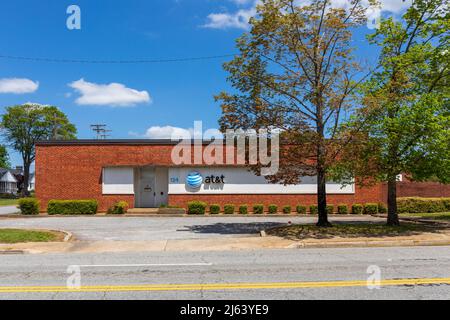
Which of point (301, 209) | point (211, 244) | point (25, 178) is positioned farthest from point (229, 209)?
point (25, 178)

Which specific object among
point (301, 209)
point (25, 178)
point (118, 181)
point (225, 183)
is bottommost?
point (301, 209)

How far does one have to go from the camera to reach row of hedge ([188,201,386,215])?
26.7 m

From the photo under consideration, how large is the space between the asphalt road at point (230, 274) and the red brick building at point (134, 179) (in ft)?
49.1

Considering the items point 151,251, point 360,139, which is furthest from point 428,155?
point 151,251

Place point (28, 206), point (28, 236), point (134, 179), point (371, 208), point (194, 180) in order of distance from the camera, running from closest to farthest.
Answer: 1. point (28, 236)
2. point (28, 206)
3. point (371, 208)
4. point (194, 180)
5. point (134, 179)

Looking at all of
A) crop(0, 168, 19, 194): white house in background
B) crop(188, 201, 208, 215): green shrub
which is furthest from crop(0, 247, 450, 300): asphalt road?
crop(0, 168, 19, 194): white house in background

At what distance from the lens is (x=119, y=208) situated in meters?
26.4

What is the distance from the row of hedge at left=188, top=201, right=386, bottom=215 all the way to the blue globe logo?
1436mm

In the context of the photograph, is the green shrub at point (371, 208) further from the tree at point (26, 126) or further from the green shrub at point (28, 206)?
the tree at point (26, 126)

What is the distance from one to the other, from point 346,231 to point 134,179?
16.0m

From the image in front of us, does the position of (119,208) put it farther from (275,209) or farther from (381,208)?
(381,208)

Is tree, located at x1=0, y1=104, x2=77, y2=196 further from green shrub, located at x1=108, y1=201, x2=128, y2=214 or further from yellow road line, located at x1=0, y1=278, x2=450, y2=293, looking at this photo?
yellow road line, located at x1=0, y1=278, x2=450, y2=293

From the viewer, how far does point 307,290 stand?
7.46m

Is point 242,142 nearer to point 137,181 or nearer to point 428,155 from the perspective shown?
point 428,155
